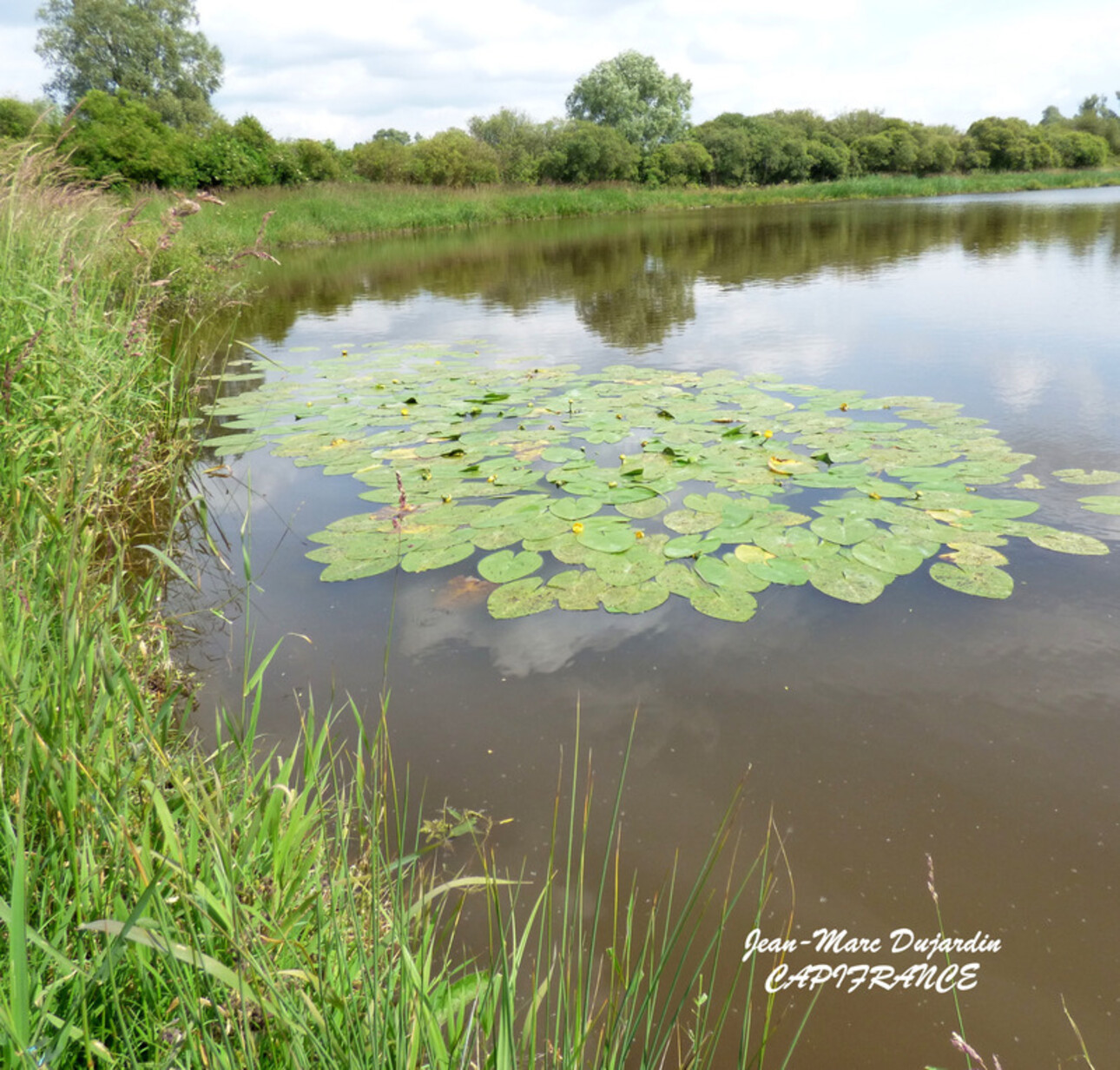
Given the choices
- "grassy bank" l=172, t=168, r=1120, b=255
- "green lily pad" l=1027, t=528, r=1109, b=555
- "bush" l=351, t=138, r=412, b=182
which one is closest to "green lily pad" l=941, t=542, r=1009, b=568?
"green lily pad" l=1027, t=528, r=1109, b=555

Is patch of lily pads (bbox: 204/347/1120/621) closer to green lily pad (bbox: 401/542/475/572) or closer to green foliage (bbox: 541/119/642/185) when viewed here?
green lily pad (bbox: 401/542/475/572)

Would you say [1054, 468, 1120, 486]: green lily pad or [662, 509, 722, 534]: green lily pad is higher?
[1054, 468, 1120, 486]: green lily pad

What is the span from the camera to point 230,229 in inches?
395

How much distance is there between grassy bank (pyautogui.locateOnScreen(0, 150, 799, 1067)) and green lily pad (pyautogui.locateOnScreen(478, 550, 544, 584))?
30.4 inches

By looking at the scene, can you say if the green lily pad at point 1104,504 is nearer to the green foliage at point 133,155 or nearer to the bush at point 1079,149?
the green foliage at point 133,155

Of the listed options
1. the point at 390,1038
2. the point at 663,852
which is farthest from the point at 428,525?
the point at 390,1038

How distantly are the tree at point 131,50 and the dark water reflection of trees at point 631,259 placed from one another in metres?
19.4

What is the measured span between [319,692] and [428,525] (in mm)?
931

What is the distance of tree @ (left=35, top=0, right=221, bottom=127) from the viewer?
2744cm

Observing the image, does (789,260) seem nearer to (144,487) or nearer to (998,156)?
(144,487)

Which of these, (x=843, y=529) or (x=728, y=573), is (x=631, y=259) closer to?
(x=843, y=529)

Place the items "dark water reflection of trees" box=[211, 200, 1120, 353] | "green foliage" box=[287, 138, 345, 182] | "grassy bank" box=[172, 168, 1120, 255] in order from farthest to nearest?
"green foliage" box=[287, 138, 345, 182], "grassy bank" box=[172, 168, 1120, 255], "dark water reflection of trees" box=[211, 200, 1120, 353]

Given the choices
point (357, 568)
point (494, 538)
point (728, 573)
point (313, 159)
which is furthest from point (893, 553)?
point (313, 159)

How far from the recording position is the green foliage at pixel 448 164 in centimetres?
2122
